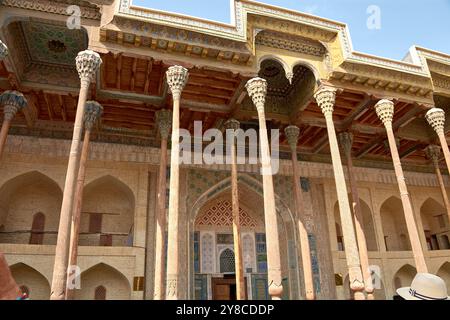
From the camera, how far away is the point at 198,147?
12203 mm

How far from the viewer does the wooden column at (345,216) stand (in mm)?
7094

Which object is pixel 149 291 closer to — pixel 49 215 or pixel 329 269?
pixel 49 215

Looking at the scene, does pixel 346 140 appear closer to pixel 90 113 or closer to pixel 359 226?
pixel 359 226

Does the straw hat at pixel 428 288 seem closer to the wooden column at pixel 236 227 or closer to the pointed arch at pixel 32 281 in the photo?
the wooden column at pixel 236 227

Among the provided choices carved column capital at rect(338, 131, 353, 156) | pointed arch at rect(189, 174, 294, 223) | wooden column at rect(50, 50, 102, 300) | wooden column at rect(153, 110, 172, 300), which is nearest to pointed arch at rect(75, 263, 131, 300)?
wooden column at rect(153, 110, 172, 300)

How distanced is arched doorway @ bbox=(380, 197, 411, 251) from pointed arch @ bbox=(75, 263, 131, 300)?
9.87 metres

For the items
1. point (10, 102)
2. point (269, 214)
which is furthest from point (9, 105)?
point (269, 214)

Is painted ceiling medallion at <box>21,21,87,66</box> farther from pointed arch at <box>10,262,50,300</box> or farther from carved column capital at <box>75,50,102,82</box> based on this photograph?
pointed arch at <box>10,262,50,300</box>

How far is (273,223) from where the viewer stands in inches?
283

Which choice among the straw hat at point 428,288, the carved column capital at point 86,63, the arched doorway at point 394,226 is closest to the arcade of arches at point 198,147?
the carved column capital at point 86,63

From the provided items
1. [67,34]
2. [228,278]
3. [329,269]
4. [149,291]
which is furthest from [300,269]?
[67,34]

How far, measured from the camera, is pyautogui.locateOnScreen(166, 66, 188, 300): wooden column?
6328 mm

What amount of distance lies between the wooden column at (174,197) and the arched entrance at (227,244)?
412cm
